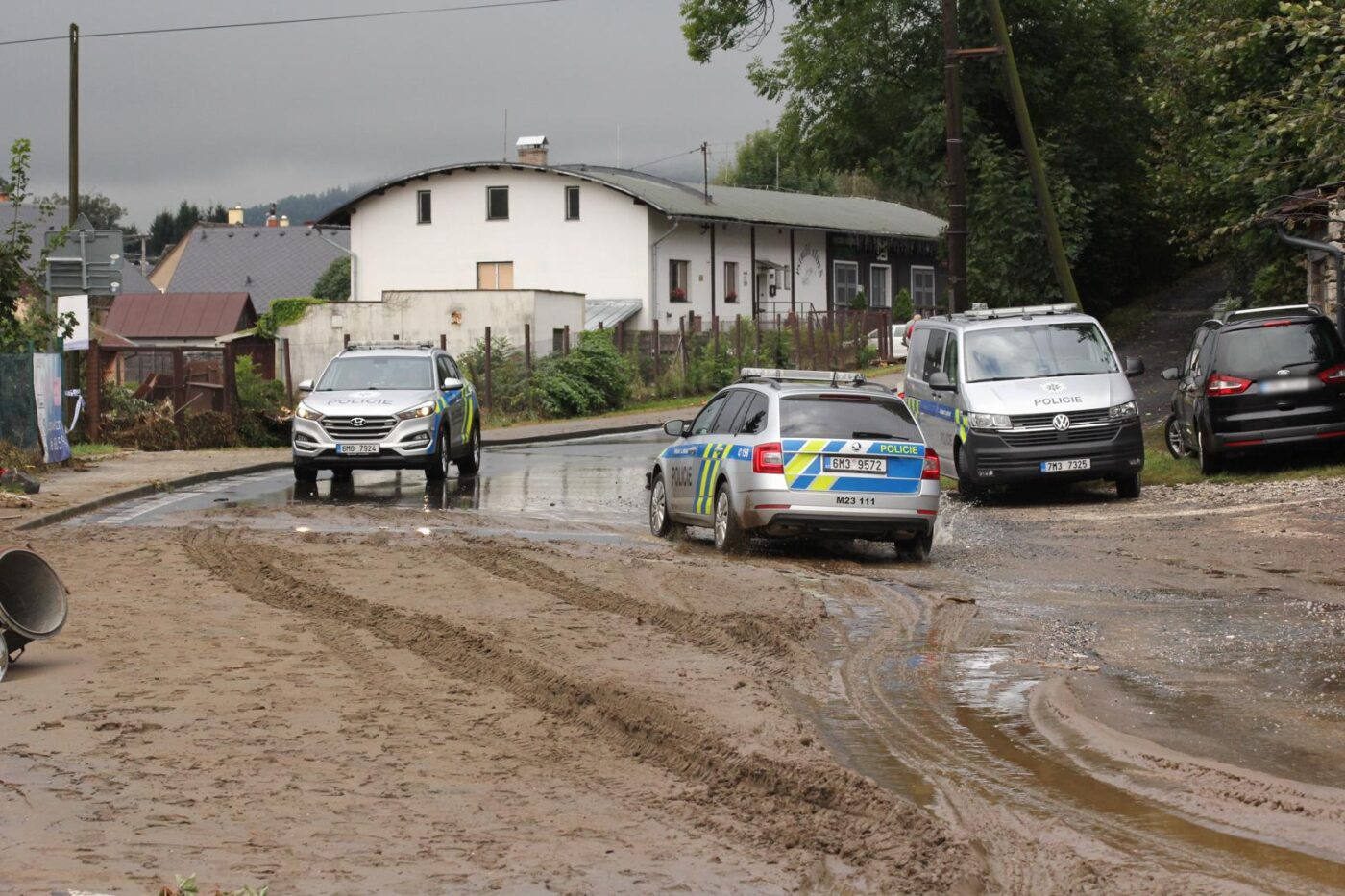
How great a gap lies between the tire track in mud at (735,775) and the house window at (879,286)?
57.0 m

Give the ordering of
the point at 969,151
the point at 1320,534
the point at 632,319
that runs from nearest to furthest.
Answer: the point at 1320,534 < the point at 969,151 < the point at 632,319

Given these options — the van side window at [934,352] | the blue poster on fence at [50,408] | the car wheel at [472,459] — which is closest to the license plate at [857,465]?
the van side window at [934,352]

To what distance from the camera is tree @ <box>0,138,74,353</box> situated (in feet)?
76.1

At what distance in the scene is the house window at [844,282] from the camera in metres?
64.1

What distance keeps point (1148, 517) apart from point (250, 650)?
1049 cm

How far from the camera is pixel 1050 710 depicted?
8.31 meters

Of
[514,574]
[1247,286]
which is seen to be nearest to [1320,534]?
[514,574]

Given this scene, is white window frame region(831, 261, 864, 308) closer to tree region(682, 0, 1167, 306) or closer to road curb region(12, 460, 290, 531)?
tree region(682, 0, 1167, 306)

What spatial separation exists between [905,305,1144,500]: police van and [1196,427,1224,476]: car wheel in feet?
3.67

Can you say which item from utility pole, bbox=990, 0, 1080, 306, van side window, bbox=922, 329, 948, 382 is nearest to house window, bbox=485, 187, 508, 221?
utility pole, bbox=990, 0, 1080, 306

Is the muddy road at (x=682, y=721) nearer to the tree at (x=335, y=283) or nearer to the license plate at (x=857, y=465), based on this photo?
the license plate at (x=857, y=465)

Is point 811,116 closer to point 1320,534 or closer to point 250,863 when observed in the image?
point 1320,534

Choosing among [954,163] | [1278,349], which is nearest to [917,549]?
[1278,349]

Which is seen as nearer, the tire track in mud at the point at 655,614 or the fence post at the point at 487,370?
the tire track in mud at the point at 655,614
